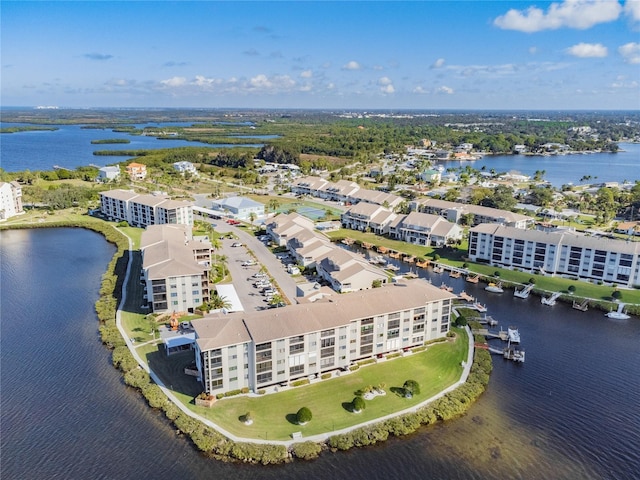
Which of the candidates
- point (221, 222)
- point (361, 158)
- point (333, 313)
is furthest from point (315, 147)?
point (333, 313)

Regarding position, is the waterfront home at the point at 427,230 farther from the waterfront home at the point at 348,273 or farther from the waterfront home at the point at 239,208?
the waterfront home at the point at 239,208

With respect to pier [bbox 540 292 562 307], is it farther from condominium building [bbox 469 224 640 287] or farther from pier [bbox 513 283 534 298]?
condominium building [bbox 469 224 640 287]

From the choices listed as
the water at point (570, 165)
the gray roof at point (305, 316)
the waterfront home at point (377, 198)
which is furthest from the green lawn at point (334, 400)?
the water at point (570, 165)

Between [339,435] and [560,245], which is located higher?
[560,245]

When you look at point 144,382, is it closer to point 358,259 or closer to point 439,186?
point 358,259

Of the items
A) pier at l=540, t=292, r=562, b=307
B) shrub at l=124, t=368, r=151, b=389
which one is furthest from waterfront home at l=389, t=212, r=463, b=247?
shrub at l=124, t=368, r=151, b=389

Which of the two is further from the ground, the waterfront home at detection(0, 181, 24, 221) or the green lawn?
the waterfront home at detection(0, 181, 24, 221)
